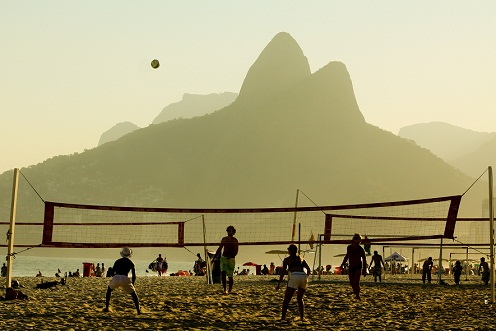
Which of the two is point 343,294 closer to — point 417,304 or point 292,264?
point 417,304

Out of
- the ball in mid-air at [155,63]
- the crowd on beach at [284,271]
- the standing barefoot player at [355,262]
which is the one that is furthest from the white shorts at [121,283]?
the ball in mid-air at [155,63]

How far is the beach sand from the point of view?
1392 centimetres

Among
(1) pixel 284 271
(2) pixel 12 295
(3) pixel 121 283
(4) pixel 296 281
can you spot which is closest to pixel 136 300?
(3) pixel 121 283

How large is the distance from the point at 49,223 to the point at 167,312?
18.5 feet

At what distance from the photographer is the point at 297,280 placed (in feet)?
48.2

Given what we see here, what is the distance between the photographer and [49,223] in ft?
64.8

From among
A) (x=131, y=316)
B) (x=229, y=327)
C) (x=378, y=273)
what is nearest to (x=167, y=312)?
(x=131, y=316)

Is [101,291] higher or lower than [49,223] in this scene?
lower

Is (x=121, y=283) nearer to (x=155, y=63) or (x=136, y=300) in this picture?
(x=136, y=300)

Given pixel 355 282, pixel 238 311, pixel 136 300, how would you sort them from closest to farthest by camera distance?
pixel 136 300 → pixel 238 311 → pixel 355 282

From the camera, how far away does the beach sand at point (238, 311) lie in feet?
45.7

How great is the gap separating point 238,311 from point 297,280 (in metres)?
1.80

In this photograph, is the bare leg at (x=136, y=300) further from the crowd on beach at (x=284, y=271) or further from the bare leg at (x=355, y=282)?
the bare leg at (x=355, y=282)

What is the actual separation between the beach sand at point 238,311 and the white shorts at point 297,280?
2.21ft
